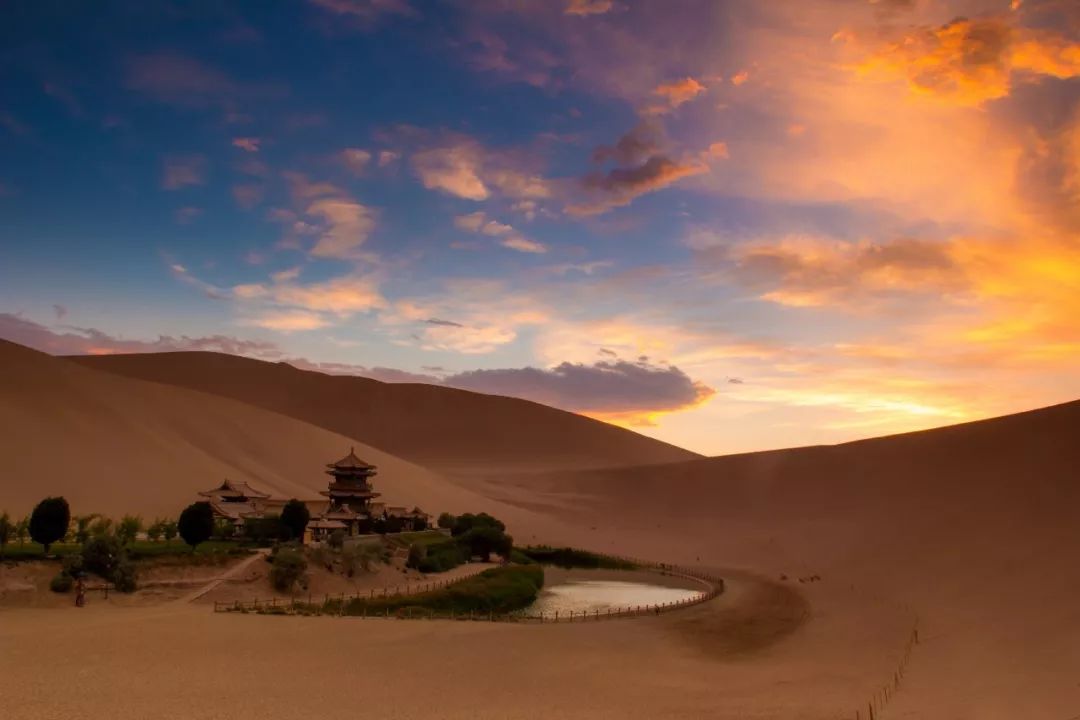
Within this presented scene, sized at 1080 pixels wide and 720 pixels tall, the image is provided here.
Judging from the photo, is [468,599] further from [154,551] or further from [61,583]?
[61,583]

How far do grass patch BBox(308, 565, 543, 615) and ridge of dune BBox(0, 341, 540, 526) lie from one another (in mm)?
26570

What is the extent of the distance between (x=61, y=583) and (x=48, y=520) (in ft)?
11.4

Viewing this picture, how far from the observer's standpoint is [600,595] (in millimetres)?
43750

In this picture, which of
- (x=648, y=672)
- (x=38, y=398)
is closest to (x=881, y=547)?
(x=648, y=672)

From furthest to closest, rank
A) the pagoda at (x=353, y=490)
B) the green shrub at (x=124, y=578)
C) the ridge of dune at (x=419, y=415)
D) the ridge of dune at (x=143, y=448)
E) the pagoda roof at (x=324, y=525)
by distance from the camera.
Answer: the ridge of dune at (x=419, y=415) → the pagoda at (x=353, y=490) → the ridge of dune at (x=143, y=448) → the pagoda roof at (x=324, y=525) → the green shrub at (x=124, y=578)

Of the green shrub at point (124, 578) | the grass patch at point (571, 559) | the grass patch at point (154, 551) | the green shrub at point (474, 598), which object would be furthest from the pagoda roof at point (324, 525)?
the green shrub at point (124, 578)

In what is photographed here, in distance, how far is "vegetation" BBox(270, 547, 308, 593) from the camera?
113 ft

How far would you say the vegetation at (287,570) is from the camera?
1356 inches

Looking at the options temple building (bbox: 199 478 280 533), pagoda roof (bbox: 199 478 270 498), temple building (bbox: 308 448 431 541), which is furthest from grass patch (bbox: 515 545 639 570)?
pagoda roof (bbox: 199 478 270 498)

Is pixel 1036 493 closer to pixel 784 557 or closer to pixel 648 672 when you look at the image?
pixel 784 557

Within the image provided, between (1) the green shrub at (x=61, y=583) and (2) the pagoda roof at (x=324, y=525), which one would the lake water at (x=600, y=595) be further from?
(1) the green shrub at (x=61, y=583)

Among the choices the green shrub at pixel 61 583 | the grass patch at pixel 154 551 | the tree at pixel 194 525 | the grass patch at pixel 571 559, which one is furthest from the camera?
the grass patch at pixel 571 559

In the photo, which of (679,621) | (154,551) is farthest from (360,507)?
(679,621)

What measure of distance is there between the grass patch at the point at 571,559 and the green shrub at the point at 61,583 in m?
32.0
